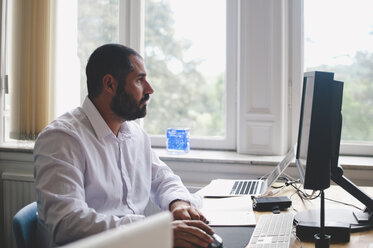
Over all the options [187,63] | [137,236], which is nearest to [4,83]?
[187,63]

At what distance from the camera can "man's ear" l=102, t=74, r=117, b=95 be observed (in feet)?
5.67

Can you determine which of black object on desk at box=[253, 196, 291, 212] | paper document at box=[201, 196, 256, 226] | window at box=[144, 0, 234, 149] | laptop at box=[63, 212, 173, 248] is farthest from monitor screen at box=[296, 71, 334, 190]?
window at box=[144, 0, 234, 149]

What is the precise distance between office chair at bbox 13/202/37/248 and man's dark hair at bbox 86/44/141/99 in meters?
0.50

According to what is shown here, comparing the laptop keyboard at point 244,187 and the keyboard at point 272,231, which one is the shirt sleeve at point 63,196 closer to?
the keyboard at point 272,231

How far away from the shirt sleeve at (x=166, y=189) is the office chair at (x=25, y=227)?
493 millimetres

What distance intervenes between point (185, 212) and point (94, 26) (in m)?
1.91

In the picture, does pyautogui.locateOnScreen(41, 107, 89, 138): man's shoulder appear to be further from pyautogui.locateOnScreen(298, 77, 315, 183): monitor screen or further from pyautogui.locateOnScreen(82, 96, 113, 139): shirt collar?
pyautogui.locateOnScreen(298, 77, 315, 183): monitor screen

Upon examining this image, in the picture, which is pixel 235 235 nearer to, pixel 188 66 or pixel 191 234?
pixel 191 234

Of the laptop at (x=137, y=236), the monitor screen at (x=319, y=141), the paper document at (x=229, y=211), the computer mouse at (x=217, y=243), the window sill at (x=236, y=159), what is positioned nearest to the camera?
the laptop at (x=137, y=236)

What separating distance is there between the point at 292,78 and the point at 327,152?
1621mm

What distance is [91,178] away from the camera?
1.57 meters

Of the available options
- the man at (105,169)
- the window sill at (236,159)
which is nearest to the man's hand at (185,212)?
the man at (105,169)

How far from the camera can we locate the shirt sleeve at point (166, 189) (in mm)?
1693

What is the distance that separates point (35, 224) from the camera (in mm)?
1518
